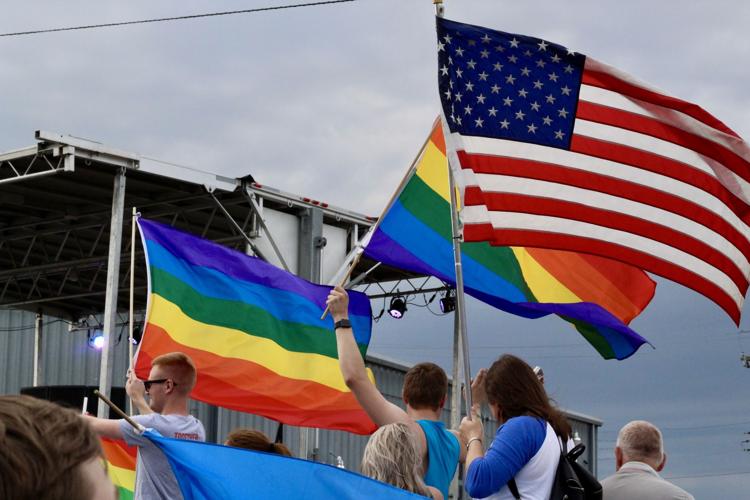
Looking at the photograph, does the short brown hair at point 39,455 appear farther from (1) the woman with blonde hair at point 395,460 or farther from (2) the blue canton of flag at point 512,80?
(2) the blue canton of flag at point 512,80

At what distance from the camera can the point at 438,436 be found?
16.4 ft

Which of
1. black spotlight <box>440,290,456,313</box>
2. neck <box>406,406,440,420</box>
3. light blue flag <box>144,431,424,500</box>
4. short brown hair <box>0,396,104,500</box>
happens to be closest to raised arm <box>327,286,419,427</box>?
neck <box>406,406,440,420</box>

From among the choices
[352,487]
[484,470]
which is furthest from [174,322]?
[352,487]

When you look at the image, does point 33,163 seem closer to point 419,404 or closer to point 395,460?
point 419,404

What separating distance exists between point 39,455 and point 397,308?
59.1ft

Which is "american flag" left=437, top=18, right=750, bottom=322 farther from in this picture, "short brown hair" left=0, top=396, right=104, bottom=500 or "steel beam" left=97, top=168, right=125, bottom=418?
"steel beam" left=97, top=168, right=125, bottom=418

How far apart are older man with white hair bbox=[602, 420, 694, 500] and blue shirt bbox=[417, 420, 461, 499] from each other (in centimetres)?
68

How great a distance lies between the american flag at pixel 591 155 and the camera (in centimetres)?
695

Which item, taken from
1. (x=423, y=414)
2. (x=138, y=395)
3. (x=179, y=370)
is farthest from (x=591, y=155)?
(x=138, y=395)

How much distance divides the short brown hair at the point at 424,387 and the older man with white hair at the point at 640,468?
83 centimetres

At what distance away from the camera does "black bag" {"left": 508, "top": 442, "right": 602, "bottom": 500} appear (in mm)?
4695

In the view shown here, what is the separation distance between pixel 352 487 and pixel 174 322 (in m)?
3.95

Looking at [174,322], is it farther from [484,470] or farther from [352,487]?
[352,487]

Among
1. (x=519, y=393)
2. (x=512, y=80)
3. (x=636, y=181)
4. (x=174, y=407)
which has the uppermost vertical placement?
(x=512, y=80)
